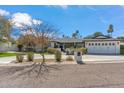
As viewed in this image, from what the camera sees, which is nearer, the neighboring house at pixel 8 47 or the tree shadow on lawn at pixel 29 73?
the tree shadow on lawn at pixel 29 73

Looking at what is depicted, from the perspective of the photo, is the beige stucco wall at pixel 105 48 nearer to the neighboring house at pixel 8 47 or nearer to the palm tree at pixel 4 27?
the palm tree at pixel 4 27

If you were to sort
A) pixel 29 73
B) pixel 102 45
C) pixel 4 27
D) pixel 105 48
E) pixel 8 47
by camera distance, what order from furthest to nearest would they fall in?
pixel 8 47 < pixel 102 45 < pixel 105 48 < pixel 4 27 < pixel 29 73

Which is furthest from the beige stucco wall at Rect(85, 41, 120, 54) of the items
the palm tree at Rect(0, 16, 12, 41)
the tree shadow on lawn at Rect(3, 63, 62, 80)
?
the tree shadow on lawn at Rect(3, 63, 62, 80)

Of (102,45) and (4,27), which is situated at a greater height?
(4,27)

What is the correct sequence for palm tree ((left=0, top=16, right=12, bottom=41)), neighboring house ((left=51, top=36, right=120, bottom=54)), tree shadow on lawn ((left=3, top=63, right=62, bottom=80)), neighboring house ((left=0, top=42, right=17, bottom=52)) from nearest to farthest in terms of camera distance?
tree shadow on lawn ((left=3, top=63, right=62, bottom=80)), palm tree ((left=0, top=16, right=12, bottom=41)), neighboring house ((left=51, top=36, right=120, bottom=54)), neighboring house ((left=0, top=42, right=17, bottom=52))

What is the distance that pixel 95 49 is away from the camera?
129 ft

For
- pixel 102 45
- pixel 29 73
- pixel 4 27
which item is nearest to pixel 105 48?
pixel 102 45

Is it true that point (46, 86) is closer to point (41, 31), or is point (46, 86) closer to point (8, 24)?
point (41, 31)

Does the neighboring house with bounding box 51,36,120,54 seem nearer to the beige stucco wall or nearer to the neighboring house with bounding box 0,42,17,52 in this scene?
the beige stucco wall

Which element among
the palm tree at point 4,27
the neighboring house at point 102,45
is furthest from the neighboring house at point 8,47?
the neighboring house at point 102,45

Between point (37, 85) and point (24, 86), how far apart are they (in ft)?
1.88

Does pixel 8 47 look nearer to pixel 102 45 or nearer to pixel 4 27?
pixel 4 27

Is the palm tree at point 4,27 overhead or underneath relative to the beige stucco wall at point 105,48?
overhead
